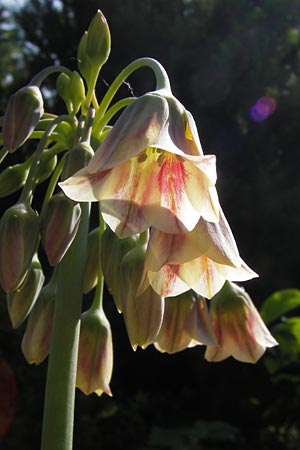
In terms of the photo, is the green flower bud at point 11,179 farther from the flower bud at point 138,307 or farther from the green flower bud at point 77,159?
the flower bud at point 138,307

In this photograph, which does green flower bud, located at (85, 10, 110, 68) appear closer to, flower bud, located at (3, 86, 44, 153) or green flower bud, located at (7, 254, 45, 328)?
flower bud, located at (3, 86, 44, 153)

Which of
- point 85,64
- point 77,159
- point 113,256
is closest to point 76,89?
point 85,64

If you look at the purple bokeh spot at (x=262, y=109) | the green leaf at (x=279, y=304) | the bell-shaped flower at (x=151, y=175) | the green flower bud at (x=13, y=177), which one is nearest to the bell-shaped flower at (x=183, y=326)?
the bell-shaped flower at (x=151, y=175)

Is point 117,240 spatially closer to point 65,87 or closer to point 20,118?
point 20,118

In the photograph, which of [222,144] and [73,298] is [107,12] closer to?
[222,144]

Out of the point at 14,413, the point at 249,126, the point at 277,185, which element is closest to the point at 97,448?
the point at 14,413
